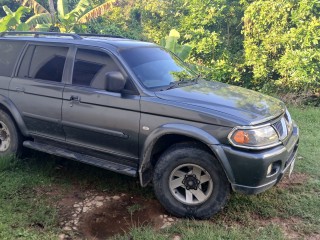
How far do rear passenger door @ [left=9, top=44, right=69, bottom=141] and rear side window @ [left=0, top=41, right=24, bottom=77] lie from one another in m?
0.17

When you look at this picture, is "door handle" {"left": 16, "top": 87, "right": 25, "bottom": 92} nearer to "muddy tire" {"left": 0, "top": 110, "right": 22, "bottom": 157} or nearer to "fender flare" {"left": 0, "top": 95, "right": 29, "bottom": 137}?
"fender flare" {"left": 0, "top": 95, "right": 29, "bottom": 137}

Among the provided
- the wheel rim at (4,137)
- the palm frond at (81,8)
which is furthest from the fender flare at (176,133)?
the palm frond at (81,8)

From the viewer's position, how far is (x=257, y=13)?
9422 mm

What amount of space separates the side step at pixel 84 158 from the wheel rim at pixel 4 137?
38 centimetres

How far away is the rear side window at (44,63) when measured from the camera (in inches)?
173

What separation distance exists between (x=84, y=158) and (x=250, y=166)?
2.01 meters

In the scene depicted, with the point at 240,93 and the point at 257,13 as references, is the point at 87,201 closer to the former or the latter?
the point at 240,93

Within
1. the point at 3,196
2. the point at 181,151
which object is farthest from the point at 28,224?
the point at 181,151

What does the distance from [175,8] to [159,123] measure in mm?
10059

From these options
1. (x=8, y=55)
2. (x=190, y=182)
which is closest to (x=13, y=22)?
(x=8, y=55)

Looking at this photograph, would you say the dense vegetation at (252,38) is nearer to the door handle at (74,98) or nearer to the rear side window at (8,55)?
the rear side window at (8,55)

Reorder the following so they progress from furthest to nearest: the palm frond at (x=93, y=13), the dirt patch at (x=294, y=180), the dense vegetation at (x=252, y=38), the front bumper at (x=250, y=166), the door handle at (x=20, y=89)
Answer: the palm frond at (x=93, y=13) → the dense vegetation at (x=252, y=38) → the door handle at (x=20, y=89) → the dirt patch at (x=294, y=180) → the front bumper at (x=250, y=166)

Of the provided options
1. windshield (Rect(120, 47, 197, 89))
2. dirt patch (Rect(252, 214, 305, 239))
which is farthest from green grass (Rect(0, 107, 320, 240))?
windshield (Rect(120, 47, 197, 89))

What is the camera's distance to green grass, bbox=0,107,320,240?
11.0ft
